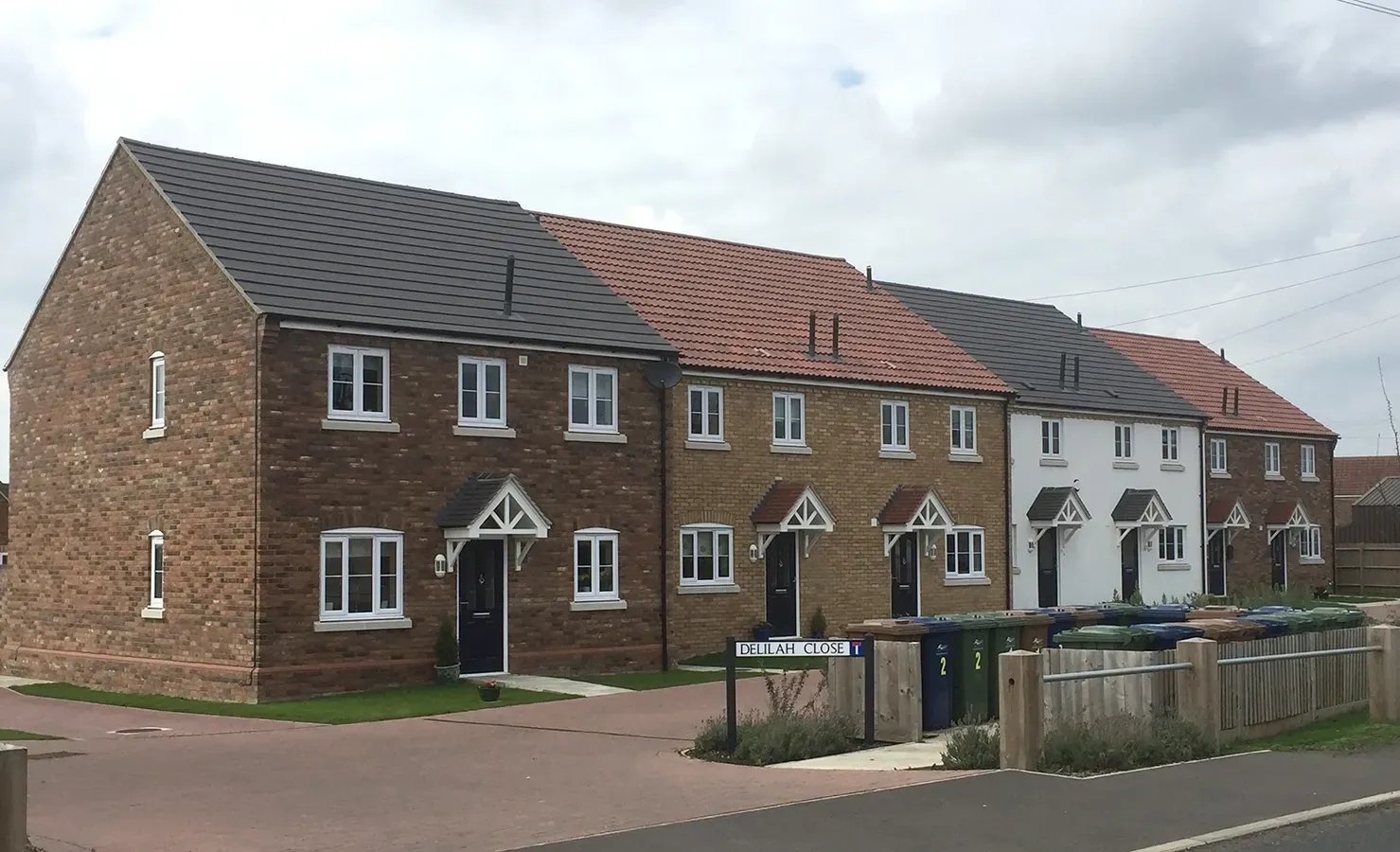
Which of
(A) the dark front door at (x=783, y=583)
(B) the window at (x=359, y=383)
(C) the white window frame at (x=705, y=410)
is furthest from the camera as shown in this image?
(A) the dark front door at (x=783, y=583)

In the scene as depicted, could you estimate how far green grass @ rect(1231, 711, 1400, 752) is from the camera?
15.8 meters

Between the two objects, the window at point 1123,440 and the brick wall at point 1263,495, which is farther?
the brick wall at point 1263,495

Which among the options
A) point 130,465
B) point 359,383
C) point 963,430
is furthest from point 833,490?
point 130,465

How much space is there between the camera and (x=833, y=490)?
31.7 m

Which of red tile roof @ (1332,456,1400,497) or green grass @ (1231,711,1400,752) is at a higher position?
red tile roof @ (1332,456,1400,497)

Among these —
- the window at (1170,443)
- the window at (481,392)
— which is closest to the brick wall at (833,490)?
the window at (481,392)

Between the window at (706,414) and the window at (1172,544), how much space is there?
16.5 m

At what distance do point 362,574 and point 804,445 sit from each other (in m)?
10.4

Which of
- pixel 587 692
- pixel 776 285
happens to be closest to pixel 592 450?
pixel 587 692

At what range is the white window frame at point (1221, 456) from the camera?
44.6 metres

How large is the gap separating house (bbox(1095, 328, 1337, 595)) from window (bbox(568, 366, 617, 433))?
21.9m

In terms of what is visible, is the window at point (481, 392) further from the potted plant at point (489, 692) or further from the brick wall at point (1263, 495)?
the brick wall at point (1263, 495)

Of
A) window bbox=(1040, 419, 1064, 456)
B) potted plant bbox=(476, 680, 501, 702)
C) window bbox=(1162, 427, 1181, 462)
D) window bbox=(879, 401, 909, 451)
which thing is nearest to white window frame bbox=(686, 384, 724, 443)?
window bbox=(879, 401, 909, 451)

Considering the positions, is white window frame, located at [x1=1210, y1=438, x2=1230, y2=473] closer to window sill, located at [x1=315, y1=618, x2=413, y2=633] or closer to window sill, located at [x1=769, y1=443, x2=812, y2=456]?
window sill, located at [x1=769, y1=443, x2=812, y2=456]
